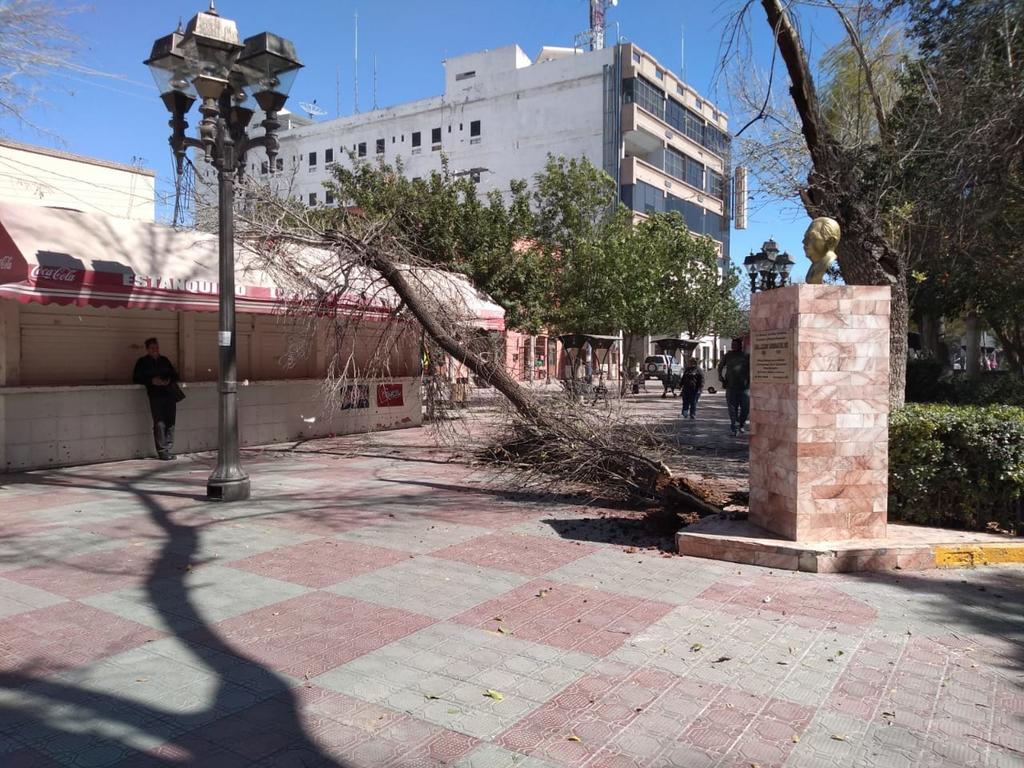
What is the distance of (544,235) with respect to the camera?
29.5 meters

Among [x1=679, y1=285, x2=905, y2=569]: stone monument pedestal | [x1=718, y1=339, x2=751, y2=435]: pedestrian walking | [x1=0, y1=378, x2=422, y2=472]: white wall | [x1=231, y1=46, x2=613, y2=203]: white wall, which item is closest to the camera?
[x1=679, y1=285, x2=905, y2=569]: stone monument pedestal

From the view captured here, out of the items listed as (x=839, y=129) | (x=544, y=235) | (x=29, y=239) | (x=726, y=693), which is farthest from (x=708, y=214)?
(x=726, y=693)

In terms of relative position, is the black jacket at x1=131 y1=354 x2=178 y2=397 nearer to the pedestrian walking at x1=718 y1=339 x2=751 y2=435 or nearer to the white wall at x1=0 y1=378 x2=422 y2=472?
the white wall at x1=0 y1=378 x2=422 y2=472

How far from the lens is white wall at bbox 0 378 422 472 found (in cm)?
997

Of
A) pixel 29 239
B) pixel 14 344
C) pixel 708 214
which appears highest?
pixel 708 214

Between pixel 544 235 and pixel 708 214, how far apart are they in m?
31.2

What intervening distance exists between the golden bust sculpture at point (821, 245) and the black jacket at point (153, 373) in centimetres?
906

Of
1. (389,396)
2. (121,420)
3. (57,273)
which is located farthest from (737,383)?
(57,273)

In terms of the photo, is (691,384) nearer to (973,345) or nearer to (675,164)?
(973,345)

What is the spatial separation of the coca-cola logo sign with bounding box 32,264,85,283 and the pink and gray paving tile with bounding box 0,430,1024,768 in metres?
3.09

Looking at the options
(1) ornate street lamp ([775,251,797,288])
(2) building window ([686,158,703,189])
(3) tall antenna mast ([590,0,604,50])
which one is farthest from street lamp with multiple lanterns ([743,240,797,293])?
(3) tall antenna mast ([590,0,604,50])

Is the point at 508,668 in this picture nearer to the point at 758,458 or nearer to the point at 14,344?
the point at 758,458

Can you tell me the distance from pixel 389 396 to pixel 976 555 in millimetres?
11994

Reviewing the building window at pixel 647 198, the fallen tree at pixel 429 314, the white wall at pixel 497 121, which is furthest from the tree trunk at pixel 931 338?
the white wall at pixel 497 121
